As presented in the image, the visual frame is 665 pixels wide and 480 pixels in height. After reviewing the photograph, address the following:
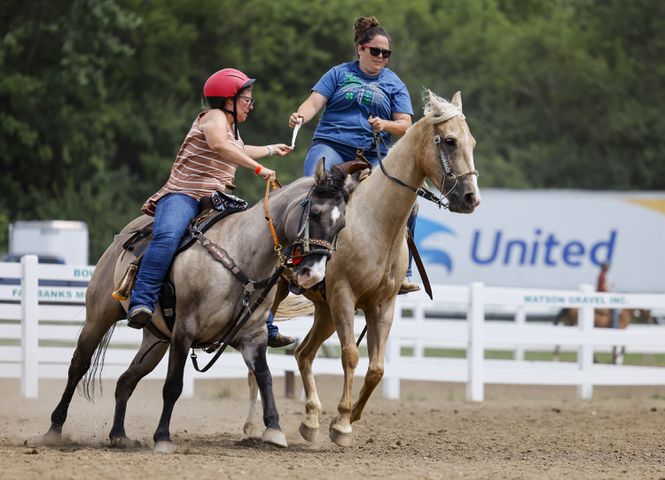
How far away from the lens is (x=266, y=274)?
7.95 meters

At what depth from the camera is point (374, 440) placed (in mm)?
9523

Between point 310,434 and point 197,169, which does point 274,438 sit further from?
point 197,169

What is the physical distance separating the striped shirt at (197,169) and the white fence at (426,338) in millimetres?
4528

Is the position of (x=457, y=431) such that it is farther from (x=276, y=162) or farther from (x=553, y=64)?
(x=553, y=64)

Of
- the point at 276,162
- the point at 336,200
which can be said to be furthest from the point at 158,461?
the point at 276,162

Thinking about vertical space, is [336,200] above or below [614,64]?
below

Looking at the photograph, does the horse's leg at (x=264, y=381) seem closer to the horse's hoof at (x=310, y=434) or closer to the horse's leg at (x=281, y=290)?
the horse's hoof at (x=310, y=434)

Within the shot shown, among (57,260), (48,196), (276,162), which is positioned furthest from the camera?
(276,162)

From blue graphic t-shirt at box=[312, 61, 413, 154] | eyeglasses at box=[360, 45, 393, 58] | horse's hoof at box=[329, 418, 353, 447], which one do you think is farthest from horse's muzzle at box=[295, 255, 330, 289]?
eyeglasses at box=[360, 45, 393, 58]

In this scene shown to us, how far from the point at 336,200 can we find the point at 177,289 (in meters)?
1.27

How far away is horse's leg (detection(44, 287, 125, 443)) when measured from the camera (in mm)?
8711

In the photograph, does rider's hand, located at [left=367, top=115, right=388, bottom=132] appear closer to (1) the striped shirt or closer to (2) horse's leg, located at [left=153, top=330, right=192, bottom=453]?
(1) the striped shirt

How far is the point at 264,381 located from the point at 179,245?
1.11 meters

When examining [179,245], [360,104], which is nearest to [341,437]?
[179,245]
